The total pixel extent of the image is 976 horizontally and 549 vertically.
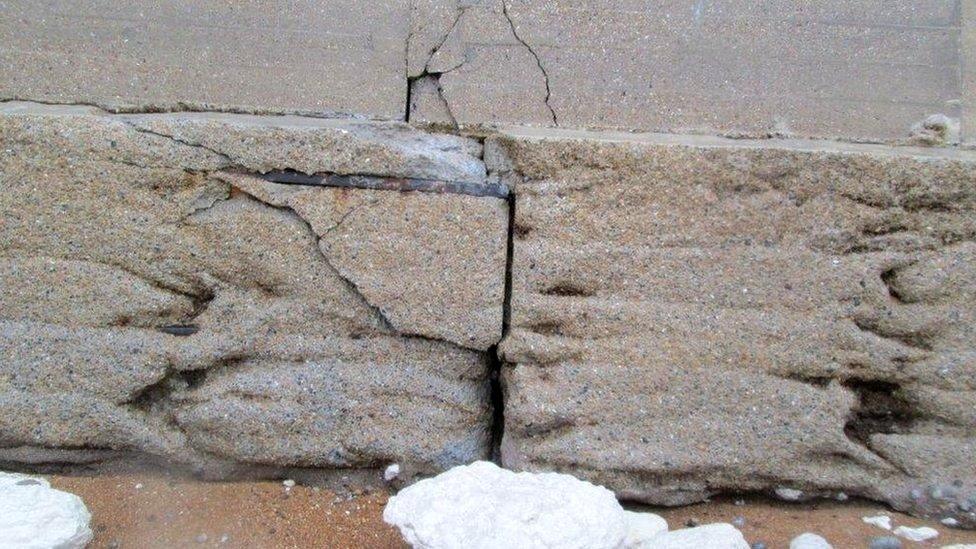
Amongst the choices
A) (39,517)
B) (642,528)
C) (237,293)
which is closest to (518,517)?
(642,528)

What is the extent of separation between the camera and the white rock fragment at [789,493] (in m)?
1.98

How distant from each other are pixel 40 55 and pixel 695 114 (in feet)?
5.32

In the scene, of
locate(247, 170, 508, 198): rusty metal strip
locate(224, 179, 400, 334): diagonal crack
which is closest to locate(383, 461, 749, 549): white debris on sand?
locate(224, 179, 400, 334): diagonal crack

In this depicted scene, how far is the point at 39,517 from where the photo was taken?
1702 mm

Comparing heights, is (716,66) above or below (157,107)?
above

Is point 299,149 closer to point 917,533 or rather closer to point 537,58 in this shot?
point 537,58

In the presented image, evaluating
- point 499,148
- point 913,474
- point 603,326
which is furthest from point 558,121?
point 913,474

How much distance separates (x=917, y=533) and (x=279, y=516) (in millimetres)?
1456

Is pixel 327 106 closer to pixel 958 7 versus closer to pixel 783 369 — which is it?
pixel 783 369

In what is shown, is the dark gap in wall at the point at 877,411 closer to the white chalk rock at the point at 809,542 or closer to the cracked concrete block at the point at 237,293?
the white chalk rock at the point at 809,542

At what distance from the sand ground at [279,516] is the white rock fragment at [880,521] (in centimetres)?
1

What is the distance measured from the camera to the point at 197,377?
203cm

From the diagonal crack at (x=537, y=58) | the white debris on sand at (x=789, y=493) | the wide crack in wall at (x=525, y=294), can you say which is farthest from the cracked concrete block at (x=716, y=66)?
the white debris on sand at (x=789, y=493)

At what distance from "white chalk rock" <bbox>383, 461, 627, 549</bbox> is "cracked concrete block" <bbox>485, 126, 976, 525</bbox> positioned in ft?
0.87
